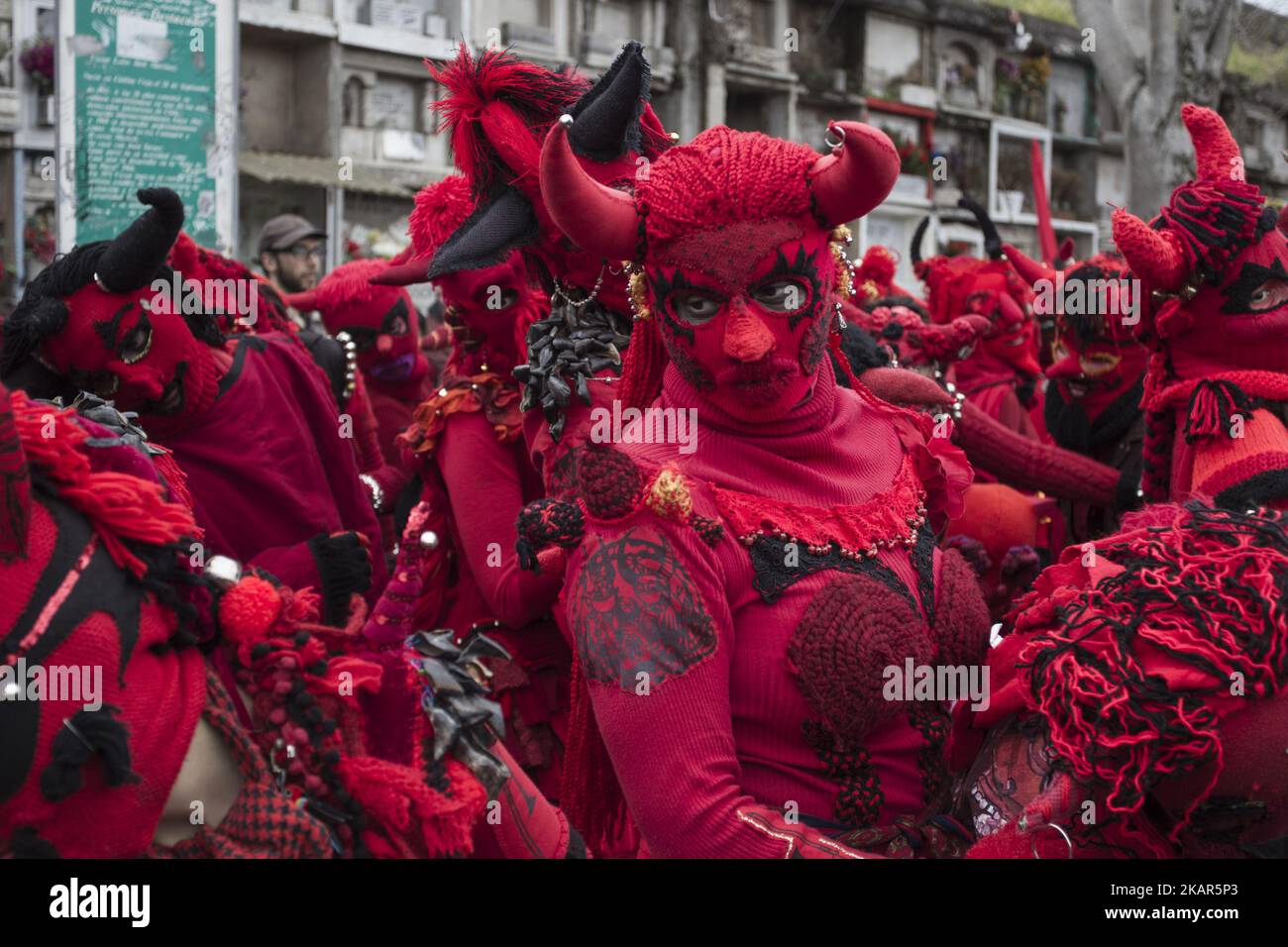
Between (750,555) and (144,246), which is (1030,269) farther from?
(144,246)

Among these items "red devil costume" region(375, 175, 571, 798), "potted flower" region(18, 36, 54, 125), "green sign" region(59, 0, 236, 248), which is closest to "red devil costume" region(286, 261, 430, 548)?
"green sign" region(59, 0, 236, 248)

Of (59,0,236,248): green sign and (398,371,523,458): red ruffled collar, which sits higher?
(59,0,236,248): green sign

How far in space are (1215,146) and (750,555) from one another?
2.05 m

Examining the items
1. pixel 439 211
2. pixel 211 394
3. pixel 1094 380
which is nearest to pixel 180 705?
pixel 211 394

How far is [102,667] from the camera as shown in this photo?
1537mm

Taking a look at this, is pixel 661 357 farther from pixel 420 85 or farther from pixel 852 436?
Result: pixel 420 85

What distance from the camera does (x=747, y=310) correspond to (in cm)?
236

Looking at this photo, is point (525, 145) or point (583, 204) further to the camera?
point (525, 145)

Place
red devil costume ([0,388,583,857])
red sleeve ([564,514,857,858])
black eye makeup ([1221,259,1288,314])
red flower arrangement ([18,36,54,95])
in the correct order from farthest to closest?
red flower arrangement ([18,36,54,95]) < black eye makeup ([1221,259,1288,314]) < red sleeve ([564,514,857,858]) < red devil costume ([0,388,583,857])

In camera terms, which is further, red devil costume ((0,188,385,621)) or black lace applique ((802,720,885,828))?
red devil costume ((0,188,385,621))

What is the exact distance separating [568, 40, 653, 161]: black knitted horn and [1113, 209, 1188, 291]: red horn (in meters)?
1.23

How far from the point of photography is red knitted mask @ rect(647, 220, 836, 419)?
92.6 inches

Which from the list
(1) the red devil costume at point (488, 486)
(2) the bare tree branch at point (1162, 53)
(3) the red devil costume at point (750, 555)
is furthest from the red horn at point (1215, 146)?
(2) the bare tree branch at point (1162, 53)

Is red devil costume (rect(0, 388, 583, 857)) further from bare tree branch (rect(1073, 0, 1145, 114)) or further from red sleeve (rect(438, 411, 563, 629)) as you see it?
bare tree branch (rect(1073, 0, 1145, 114))
